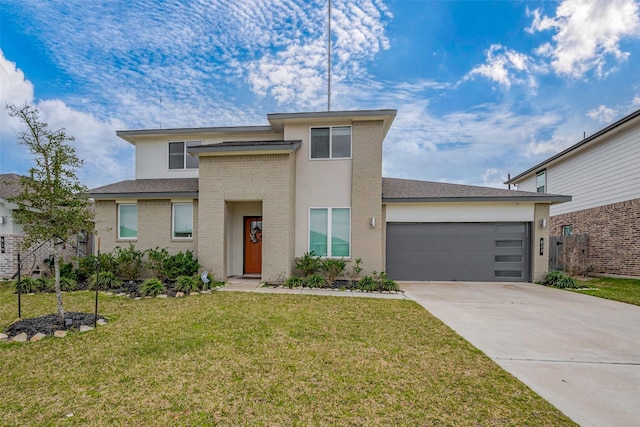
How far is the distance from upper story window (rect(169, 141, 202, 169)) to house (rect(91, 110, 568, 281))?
0.41 meters

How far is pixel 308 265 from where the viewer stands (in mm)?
9789

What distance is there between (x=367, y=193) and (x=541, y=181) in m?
15.8

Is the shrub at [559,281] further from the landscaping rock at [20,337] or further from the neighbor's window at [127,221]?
the neighbor's window at [127,221]

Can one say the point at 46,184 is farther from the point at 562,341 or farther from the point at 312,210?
the point at 562,341

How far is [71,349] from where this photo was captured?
4184 millimetres

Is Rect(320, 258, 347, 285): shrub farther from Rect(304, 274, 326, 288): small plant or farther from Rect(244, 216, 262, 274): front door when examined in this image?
Rect(244, 216, 262, 274): front door

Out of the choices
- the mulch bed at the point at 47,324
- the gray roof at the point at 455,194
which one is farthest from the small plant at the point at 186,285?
the gray roof at the point at 455,194

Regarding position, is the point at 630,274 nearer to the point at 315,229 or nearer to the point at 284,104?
the point at 315,229

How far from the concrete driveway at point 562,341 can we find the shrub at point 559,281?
108cm

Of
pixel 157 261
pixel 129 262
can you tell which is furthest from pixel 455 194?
pixel 129 262

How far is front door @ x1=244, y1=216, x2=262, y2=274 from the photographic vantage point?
11.0 m

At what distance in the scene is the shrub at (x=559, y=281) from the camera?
390 inches

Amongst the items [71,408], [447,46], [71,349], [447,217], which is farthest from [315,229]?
[447,46]

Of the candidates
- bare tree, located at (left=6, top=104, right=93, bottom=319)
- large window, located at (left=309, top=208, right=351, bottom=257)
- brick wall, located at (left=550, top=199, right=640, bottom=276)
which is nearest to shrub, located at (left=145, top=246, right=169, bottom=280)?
bare tree, located at (left=6, top=104, right=93, bottom=319)
